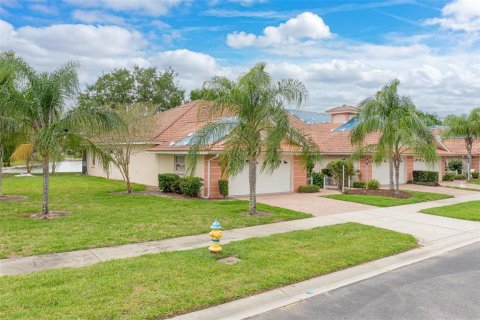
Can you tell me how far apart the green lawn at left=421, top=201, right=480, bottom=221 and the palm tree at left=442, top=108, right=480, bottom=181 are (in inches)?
598

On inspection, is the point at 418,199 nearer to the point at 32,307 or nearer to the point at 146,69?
the point at 32,307

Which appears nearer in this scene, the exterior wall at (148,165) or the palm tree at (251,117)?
the palm tree at (251,117)

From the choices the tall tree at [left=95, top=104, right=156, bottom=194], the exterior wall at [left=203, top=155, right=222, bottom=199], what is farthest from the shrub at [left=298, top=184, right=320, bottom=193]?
the tall tree at [left=95, top=104, right=156, bottom=194]

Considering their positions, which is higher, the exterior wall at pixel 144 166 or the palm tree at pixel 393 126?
the palm tree at pixel 393 126

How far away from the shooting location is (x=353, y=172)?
2361 centimetres

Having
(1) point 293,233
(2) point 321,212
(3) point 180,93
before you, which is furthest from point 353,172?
(3) point 180,93

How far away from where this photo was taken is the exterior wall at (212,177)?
58.4 feet

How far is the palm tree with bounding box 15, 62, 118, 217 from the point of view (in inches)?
458

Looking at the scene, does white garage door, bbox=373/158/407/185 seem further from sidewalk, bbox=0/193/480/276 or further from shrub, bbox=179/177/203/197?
shrub, bbox=179/177/203/197

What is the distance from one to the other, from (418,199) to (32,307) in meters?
17.3

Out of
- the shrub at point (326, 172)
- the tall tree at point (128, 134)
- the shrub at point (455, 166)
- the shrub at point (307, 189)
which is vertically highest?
the tall tree at point (128, 134)

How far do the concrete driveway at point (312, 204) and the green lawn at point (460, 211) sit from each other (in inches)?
97.0

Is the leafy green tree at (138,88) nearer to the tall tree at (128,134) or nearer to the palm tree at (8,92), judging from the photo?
the tall tree at (128,134)

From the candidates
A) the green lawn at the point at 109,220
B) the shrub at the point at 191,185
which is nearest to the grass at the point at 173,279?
the green lawn at the point at 109,220
